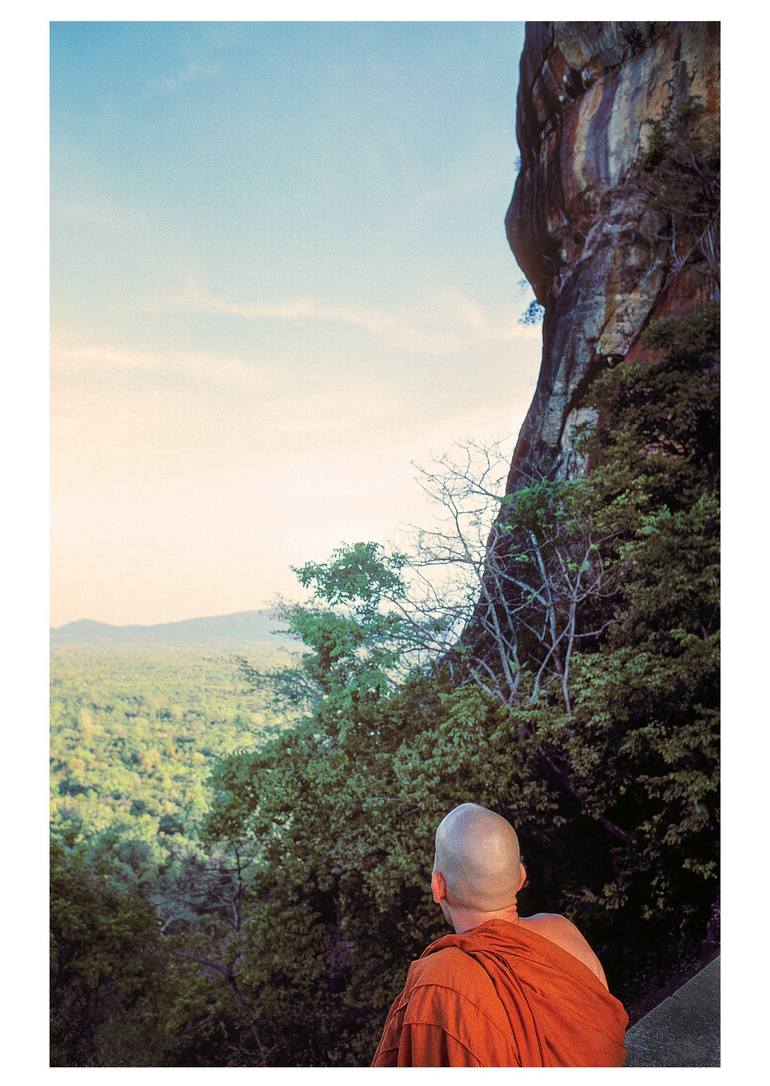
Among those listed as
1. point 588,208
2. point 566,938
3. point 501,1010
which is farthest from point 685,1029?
point 588,208

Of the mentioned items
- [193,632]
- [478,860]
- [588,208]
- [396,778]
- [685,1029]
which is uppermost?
[588,208]

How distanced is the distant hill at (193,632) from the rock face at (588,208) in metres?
1.20

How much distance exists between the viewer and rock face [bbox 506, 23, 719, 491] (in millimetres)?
3590

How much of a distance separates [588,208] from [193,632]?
102 inches

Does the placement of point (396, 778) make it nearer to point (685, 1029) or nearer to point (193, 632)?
point (193, 632)

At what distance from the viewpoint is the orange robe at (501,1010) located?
1.62 meters

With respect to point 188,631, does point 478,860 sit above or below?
below

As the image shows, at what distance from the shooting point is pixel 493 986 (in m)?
1.66

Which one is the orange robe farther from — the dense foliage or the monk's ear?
the dense foliage

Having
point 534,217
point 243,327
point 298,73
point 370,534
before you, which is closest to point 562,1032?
point 370,534

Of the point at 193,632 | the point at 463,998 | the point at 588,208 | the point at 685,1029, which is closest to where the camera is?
the point at 463,998

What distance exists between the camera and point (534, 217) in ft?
12.3

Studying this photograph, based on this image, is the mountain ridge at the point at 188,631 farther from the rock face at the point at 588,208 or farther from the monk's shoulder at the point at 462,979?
the monk's shoulder at the point at 462,979
